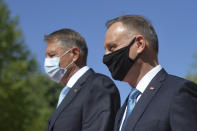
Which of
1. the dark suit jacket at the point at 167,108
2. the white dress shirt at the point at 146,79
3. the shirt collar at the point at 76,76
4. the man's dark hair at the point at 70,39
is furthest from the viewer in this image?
the man's dark hair at the point at 70,39

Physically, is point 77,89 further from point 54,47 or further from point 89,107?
point 54,47

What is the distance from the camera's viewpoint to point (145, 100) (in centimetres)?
331

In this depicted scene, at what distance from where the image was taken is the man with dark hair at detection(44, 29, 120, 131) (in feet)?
14.9

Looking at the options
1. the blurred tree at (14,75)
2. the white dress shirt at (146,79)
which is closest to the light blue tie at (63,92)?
the white dress shirt at (146,79)

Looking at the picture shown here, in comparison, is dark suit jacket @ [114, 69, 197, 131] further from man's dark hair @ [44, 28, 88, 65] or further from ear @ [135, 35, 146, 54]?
man's dark hair @ [44, 28, 88, 65]

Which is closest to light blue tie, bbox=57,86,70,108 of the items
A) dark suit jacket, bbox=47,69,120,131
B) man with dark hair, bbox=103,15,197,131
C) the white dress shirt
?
dark suit jacket, bbox=47,69,120,131

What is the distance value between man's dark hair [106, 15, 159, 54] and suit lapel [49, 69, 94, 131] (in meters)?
1.36

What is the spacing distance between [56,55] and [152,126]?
2516 mm

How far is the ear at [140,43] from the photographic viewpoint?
3.55 m

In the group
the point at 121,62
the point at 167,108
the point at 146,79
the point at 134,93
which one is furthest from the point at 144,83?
the point at 167,108

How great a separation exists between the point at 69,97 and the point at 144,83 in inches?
64.0

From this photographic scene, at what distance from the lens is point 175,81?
3.32m

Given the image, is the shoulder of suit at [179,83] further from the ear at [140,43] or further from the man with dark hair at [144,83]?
the ear at [140,43]

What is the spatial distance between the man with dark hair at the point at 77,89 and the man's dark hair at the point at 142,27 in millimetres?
1201
